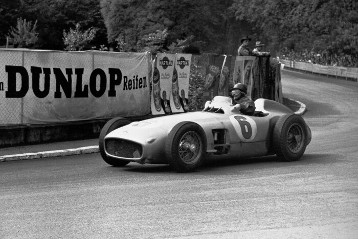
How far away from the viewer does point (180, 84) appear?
22.6 metres

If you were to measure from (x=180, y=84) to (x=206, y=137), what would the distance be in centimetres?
891

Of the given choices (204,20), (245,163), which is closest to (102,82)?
(245,163)

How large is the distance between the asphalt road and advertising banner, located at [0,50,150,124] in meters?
2.37

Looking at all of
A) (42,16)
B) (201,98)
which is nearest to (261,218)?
(201,98)

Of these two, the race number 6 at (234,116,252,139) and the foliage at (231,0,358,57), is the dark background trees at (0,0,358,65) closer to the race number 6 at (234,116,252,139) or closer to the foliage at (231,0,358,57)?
the foliage at (231,0,358,57)

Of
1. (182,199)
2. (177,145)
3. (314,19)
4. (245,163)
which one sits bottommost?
(245,163)

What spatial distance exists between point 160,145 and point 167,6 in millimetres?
50681

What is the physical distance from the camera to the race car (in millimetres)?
13328

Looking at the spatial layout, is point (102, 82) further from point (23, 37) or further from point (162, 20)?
point (23, 37)

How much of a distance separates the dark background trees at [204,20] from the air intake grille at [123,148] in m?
37.5

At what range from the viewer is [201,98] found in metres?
23.6

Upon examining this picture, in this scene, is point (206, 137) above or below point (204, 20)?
below

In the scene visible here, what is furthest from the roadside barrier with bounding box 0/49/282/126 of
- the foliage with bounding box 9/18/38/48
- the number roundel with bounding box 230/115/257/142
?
the foliage with bounding box 9/18/38/48

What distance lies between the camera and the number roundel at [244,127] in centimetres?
1432
